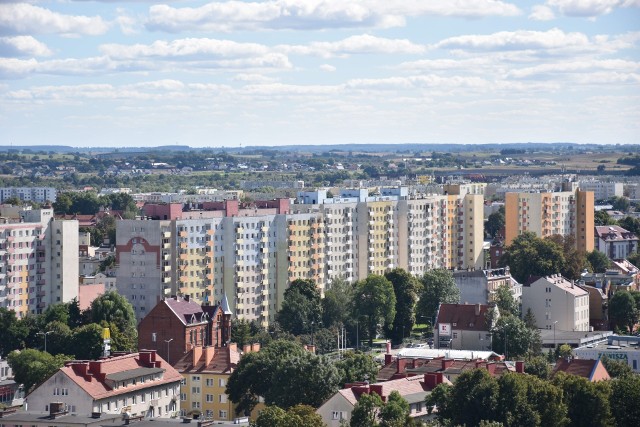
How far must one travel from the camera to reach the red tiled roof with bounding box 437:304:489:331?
291ft

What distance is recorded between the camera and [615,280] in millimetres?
110812

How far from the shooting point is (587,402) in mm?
60438

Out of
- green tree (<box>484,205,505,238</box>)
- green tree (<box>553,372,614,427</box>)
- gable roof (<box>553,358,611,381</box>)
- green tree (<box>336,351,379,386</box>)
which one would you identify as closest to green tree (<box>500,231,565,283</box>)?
green tree (<box>484,205,505,238</box>)

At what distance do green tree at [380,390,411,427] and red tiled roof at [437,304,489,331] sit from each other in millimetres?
29249

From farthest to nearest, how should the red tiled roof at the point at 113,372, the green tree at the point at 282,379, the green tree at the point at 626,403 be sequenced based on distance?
1. the green tree at the point at 282,379
2. the red tiled roof at the point at 113,372
3. the green tree at the point at 626,403

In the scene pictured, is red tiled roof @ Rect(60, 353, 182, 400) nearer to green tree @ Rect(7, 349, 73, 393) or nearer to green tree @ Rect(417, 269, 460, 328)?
green tree @ Rect(7, 349, 73, 393)

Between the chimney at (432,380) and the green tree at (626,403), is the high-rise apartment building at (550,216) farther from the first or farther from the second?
the green tree at (626,403)

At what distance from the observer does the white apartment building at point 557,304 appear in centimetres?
9675

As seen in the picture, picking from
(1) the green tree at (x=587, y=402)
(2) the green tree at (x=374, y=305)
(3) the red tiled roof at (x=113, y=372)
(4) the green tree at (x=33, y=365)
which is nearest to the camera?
(1) the green tree at (x=587, y=402)

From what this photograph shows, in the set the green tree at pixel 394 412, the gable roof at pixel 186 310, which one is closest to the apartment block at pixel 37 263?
the gable roof at pixel 186 310

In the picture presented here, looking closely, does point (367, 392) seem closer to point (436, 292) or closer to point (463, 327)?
point (463, 327)

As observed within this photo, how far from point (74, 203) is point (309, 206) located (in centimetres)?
6197

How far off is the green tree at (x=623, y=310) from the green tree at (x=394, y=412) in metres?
40.9

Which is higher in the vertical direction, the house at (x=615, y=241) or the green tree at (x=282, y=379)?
the house at (x=615, y=241)
